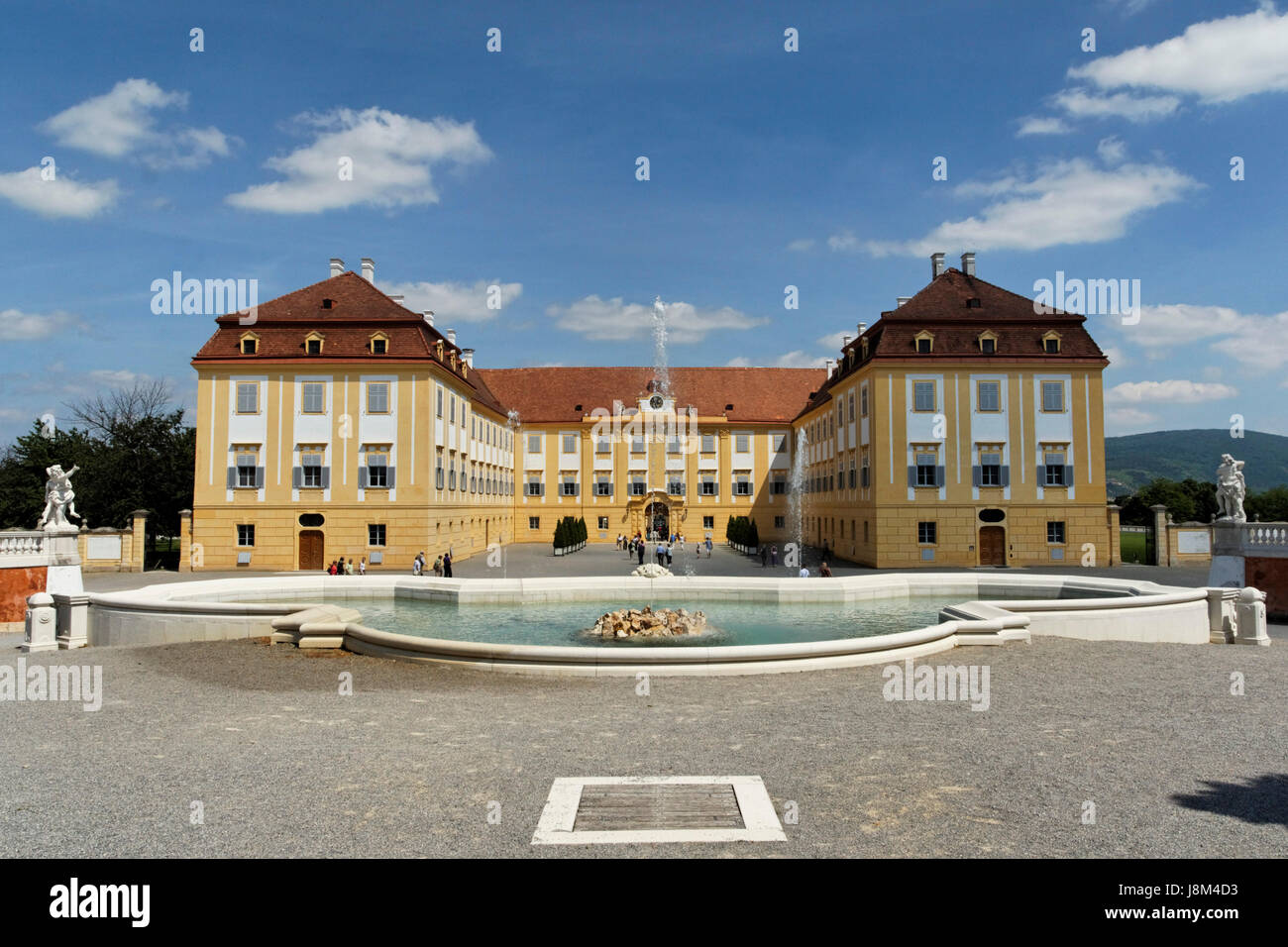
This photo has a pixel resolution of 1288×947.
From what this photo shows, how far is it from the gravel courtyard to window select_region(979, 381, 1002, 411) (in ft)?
88.7

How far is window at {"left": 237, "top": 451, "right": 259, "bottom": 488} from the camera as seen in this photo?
36.0 meters

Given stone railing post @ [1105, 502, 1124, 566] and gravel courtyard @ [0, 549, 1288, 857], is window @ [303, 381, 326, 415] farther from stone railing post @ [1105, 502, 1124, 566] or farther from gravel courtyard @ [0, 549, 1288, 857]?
stone railing post @ [1105, 502, 1124, 566]

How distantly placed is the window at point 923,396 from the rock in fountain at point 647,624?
81.9ft

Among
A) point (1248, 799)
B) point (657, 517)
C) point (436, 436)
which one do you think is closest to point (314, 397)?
point (436, 436)

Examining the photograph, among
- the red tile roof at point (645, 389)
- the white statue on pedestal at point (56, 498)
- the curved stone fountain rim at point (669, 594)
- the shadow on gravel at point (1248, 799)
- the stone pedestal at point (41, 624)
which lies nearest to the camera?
the shadow on gravel at point (1248, 799)

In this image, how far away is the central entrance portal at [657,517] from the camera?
59.4 meters

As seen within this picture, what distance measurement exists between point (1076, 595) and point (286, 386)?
31713 mm

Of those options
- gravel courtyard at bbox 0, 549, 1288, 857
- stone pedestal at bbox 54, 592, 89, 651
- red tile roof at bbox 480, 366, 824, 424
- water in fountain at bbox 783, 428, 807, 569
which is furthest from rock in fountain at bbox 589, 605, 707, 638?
red tile roof at bbox 480, 366, 824, 424

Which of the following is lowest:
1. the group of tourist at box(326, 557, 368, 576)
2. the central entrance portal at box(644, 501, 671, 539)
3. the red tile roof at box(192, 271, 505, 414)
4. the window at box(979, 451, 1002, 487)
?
the group of tourist at box(326, 557, 368, 576)

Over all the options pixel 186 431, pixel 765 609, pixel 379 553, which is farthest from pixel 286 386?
pixel 765 609

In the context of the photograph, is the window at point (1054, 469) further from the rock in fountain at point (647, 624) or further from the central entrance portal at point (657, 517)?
the central entrance portal at point (657, 517)

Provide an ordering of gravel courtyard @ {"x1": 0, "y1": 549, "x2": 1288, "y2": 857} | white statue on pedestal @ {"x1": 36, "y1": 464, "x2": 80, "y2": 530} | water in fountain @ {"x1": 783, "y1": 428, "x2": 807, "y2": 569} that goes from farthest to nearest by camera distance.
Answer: water in fountain @ {"x1": 783, "y1": 428, "x2": 807, "y2": 569} → white statue on pedestal @ {"x1": 36, "y1": 464, "x2": 80, "y2": 530} → gravel courtyard @ {"x1": 0, "y1": 549, "x2": 1288, "y2": 857}

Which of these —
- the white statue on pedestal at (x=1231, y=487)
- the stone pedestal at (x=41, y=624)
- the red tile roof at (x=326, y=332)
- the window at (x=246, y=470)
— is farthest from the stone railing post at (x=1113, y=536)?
the stone pedestal at (x=41, y=624)

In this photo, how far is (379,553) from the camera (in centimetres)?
3584
